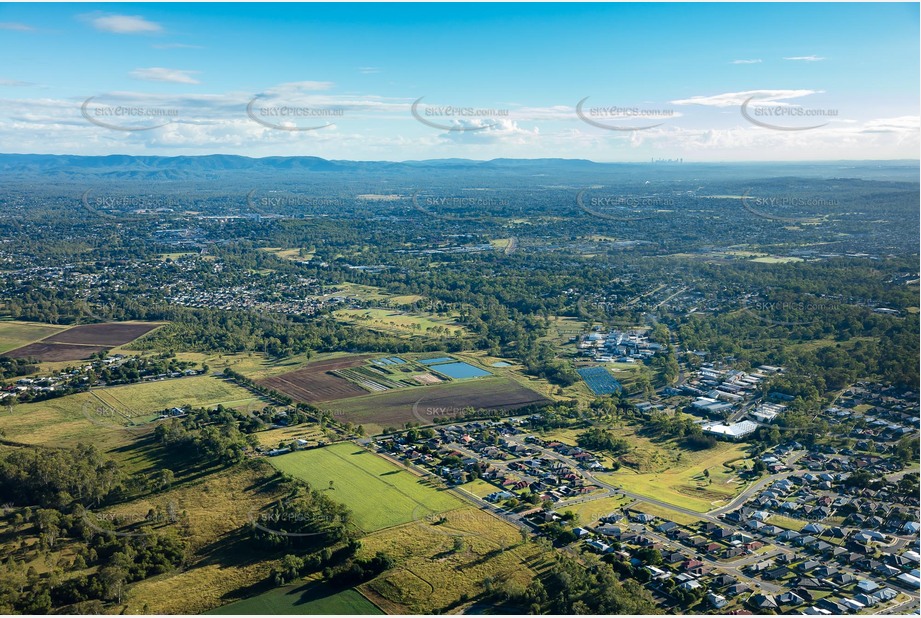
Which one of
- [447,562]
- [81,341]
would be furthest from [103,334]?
[447,562]

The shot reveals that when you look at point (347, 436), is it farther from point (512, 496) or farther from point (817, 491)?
point (817, 491)

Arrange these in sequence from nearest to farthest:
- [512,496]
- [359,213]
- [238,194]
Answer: [512,496], [359,213], [238,194]

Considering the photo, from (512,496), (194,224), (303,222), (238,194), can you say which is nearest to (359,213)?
(303,222)
